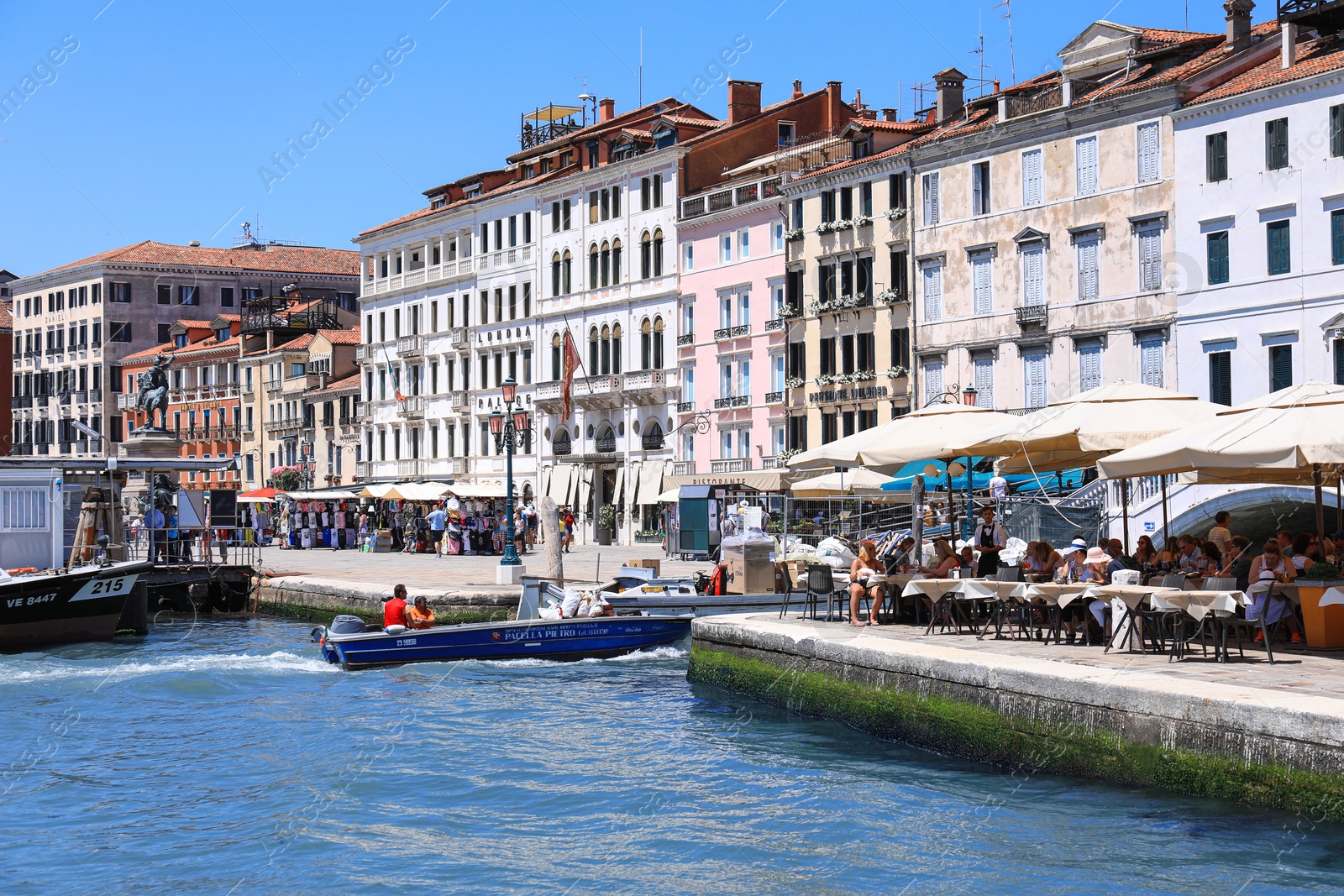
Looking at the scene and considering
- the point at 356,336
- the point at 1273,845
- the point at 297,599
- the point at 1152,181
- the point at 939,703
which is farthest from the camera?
the point at 356,336

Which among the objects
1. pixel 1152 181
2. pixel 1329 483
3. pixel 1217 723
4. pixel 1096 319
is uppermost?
pixel 1152 181

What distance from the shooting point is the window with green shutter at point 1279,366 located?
124 feet

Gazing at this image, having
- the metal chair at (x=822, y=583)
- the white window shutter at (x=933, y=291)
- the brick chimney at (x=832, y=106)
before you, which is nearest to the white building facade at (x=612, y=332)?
the brick chimney at (x=832, y=106)

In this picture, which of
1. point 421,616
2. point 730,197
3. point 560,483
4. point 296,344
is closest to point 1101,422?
point 421,616

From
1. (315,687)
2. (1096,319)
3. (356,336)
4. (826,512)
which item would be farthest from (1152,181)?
(356,336)

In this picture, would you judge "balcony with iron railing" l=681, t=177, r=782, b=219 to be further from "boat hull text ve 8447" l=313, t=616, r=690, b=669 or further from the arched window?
"boat hull text ve 8447" l=313, t=616, r=690, b=669

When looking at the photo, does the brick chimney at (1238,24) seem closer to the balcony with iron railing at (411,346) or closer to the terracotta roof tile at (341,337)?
the balcony with iron railing at (411,346)

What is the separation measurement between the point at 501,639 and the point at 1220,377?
21.6 metres

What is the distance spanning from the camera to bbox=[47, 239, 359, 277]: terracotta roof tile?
3851 inches

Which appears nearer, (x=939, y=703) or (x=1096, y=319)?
(x=939, y=703)

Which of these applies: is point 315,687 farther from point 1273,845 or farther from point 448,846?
point 1273,845

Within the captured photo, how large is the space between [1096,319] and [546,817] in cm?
3096

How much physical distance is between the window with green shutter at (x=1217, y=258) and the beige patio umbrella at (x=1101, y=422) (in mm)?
20418

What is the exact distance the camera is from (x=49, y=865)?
1367cm
